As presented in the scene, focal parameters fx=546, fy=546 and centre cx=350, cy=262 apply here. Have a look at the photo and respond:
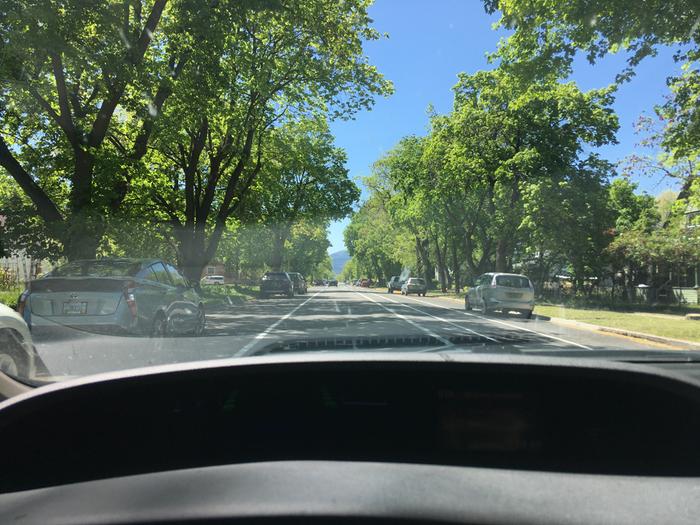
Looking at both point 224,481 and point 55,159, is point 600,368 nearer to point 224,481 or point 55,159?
point 224,481

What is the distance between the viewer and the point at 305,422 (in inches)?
86.8

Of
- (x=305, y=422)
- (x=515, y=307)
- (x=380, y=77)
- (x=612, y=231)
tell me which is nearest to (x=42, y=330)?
(x=305, y=422)

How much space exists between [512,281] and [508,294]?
0.69 metres

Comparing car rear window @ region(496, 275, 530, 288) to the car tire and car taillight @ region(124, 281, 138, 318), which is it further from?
car taillight @ region(124, 281, 138, 318)

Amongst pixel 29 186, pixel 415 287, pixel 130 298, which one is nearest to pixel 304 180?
pixel 415 287

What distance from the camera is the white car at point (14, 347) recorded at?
15.1 feet

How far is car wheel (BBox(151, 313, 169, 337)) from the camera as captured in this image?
9.98 meters

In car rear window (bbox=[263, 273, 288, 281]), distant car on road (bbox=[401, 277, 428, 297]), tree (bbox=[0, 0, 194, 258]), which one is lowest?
distant car on road (bbox=[401, 277, 428, 297])

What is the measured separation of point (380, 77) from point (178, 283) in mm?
14750

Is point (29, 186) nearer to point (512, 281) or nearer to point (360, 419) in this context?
point (360, 419)

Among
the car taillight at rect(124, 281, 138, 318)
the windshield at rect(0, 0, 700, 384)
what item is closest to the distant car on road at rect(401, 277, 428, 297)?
the windshield at rect(0, 0, 700, 384)

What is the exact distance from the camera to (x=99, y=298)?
28.9ft

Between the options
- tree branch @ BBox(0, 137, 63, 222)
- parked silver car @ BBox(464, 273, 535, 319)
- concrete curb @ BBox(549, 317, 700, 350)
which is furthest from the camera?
parked silver car @ BBox(464, 273, 535, 319)

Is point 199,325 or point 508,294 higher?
point 508,294
